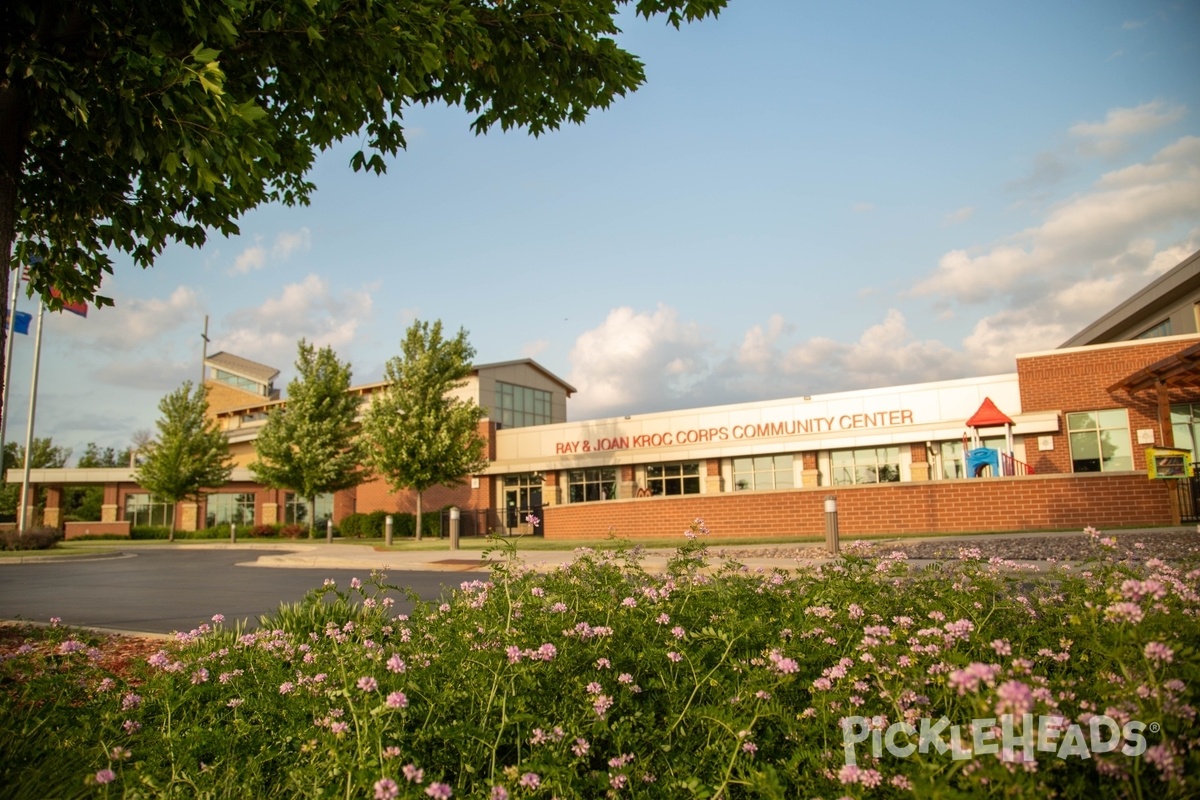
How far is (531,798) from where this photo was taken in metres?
2.43

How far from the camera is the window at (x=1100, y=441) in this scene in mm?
25750

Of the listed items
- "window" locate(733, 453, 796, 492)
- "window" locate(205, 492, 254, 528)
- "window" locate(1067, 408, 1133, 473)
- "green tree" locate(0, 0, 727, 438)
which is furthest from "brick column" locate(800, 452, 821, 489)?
"window" locate(205, 492, 254, 528)

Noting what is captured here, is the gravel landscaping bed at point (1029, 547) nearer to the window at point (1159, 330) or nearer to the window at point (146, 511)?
the window at point (1159, 330)

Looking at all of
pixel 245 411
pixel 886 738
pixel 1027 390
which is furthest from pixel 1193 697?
pixel 245 411

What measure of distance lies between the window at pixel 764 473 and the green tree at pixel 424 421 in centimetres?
1111

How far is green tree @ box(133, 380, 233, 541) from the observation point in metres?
36.8

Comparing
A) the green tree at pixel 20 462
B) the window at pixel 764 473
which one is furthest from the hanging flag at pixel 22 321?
the window at pixel 764 473

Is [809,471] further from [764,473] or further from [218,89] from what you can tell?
[218,89]

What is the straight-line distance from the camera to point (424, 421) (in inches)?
1160

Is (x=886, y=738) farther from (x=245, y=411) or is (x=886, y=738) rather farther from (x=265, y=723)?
(x=245, y=411)

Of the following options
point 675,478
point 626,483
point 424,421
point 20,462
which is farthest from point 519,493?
point 20,462

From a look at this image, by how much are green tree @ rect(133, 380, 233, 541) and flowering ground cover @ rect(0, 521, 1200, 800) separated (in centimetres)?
3654

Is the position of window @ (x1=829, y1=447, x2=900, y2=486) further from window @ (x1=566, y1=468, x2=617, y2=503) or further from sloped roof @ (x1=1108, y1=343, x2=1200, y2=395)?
window @ (x1=566, y1=468, x2=617, y2=503)

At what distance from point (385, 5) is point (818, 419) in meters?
28.6
